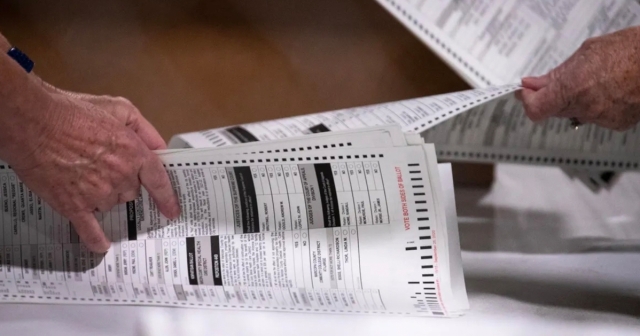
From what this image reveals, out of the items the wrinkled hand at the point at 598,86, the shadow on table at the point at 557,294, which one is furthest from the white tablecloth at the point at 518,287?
the wrinkled hand at the point at 598,86

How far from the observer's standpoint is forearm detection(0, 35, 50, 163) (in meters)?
0.34

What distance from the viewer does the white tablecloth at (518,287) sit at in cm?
46

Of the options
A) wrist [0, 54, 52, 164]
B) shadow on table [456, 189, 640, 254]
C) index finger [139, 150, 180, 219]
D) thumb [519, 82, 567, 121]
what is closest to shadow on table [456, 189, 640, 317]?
shadow on table [456, 189, 640, 254]

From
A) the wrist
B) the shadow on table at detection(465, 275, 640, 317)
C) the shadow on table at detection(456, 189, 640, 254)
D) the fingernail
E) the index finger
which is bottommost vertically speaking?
the shadow on table at detection(465, 275, 640, 317)

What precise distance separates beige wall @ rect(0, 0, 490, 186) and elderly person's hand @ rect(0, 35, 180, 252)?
0.87ft

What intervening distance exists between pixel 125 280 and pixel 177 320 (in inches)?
2.3

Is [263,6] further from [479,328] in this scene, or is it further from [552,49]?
[479,328]

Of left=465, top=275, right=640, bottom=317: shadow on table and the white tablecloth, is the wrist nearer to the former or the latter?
the white tablecloth

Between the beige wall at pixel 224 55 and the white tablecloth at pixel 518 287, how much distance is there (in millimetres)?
211

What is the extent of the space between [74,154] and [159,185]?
0.07m

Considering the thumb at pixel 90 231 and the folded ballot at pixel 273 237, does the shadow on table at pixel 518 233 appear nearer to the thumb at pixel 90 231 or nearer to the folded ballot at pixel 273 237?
the folded ballot at pixel 273 237

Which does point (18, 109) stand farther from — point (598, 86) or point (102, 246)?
point (598, 86)

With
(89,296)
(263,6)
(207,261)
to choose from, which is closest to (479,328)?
(207,261)

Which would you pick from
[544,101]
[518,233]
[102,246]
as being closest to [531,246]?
[518,233]
